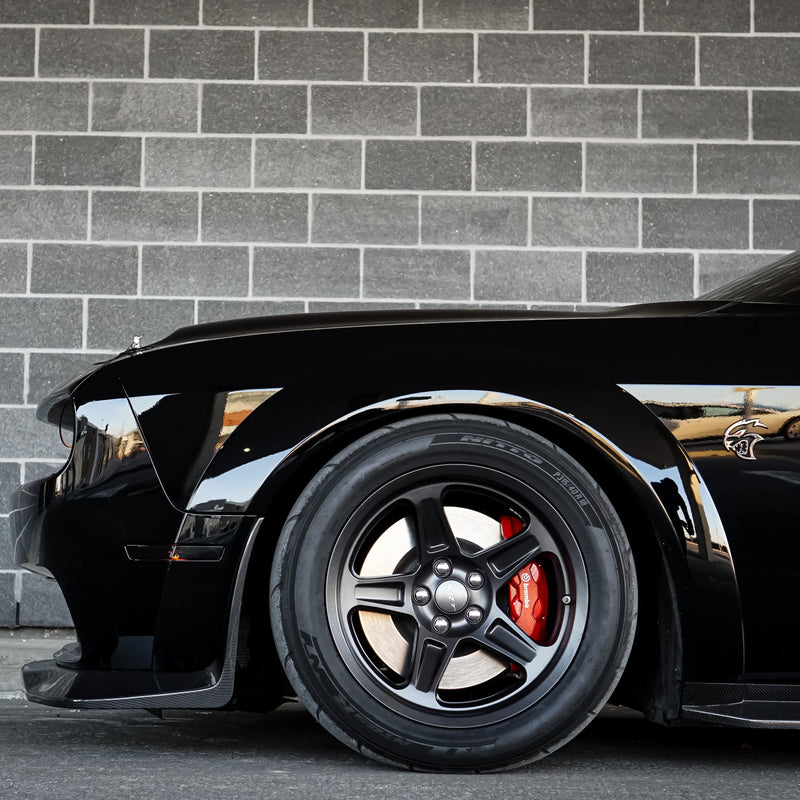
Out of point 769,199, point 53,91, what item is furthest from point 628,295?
point 53,91

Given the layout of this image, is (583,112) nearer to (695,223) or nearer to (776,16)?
(695,223)

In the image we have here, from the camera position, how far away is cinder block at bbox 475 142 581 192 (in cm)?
482

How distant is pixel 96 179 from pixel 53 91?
435 millimetres

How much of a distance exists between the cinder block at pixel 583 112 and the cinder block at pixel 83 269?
6.16 ft

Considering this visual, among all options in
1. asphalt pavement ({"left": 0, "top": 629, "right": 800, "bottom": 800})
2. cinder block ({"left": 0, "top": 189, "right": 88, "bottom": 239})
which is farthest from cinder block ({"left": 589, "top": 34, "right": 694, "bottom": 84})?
asphalt pavement ({"left": 0, "top": 629, "right": 800, "bottom": 800})

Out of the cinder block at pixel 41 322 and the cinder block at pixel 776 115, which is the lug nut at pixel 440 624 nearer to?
the cinder block at pixel 41 322

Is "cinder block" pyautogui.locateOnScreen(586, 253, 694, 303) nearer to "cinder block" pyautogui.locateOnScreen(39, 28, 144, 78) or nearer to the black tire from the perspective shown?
"cinder block" pyautogui.locateOnScreen(39, 28, 144, 78)

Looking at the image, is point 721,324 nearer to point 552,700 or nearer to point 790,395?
point 790,395

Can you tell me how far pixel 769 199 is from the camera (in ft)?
15.9

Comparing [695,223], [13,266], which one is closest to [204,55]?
[13,266]

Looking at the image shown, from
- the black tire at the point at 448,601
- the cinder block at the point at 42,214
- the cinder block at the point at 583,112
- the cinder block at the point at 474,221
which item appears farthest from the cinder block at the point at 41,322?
the black tire at the point at 448,601

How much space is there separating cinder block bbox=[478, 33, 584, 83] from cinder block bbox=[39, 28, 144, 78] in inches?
60.0

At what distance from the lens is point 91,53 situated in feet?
15.9

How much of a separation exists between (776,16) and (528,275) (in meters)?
1.60
